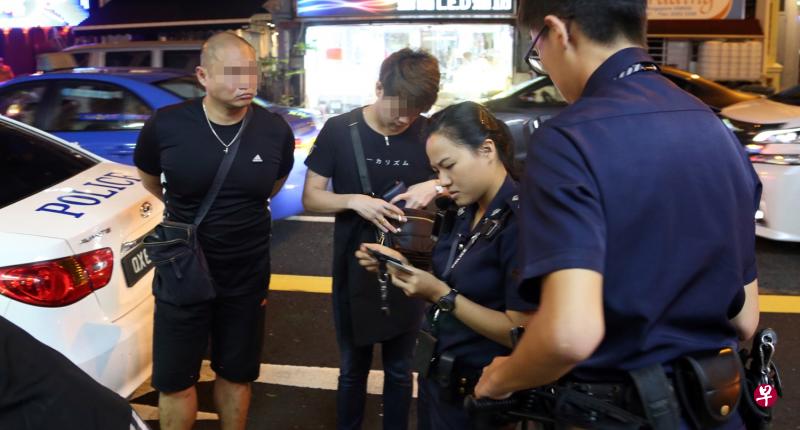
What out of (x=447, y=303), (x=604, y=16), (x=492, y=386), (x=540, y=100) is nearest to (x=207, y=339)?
(x=447, y=303)

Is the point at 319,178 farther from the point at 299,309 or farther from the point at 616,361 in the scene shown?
the point at 299,309

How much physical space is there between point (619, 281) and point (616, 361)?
18 centimetres

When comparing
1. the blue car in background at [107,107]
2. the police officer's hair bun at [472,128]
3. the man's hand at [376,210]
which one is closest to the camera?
the police officer's hair bun at [472,128]

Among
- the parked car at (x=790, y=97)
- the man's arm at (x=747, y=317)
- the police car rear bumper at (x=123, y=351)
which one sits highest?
the parked car at (x=790, y=97)

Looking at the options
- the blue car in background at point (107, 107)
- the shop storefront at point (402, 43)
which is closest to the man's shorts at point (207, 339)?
the blue car in background at point (107, 107)

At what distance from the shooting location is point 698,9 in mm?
14508

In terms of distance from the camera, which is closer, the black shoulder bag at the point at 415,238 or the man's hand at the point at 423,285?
the man's hand at the point at 423,285

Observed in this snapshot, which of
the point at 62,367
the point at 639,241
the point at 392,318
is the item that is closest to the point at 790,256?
the point at 392,318

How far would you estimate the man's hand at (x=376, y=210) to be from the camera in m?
3.07

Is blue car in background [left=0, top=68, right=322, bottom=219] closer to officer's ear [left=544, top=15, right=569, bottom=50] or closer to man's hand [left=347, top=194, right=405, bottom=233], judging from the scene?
man's hand [left=347, top=194, right=405, bottom=233]

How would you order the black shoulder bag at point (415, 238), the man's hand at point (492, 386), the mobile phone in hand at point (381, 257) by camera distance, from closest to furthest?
1. the man's hand at point (492, 386)
2. the mobile phone in hand at point (381, 257)
3. the black shoulder bag at point (415, 238)

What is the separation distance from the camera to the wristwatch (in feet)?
7.50

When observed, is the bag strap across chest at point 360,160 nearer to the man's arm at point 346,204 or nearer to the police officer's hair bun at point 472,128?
the man's arm at point 346,204

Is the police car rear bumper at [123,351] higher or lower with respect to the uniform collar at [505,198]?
lower
